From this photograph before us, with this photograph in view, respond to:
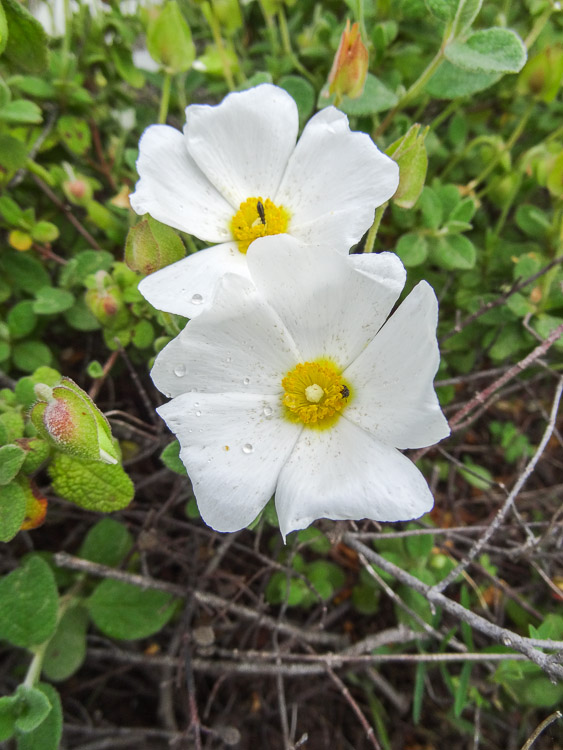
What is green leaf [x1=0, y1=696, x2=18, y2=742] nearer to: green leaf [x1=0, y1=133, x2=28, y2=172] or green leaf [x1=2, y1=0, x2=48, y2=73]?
green leaf [x1=0, y1=133, x2=28, y2=172]

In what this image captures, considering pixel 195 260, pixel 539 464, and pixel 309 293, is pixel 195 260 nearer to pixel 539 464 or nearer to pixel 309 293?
pixel 309 293

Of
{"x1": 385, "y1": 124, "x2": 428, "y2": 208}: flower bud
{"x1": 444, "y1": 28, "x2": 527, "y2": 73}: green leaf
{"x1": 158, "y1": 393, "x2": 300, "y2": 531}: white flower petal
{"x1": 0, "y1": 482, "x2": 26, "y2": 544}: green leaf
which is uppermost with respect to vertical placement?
{"x1": 444, "y1": 28, "x2": 527, "y2": 73}: green leaf

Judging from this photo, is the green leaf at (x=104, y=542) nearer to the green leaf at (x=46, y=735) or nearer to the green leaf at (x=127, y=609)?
the green leaf at (x=127, y=609)

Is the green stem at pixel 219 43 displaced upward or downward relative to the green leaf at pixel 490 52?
downward

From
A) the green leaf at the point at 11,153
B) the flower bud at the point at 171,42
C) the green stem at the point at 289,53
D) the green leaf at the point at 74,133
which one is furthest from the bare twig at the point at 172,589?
the green stem at the point at 289,53

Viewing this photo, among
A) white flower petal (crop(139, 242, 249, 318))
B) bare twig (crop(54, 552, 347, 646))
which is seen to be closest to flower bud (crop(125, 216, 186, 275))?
white flower petal (crop(139, 242, 249, 318))

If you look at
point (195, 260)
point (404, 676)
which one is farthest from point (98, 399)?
point (404, 676)

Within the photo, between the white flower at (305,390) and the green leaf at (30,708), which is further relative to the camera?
the green leaf at (30,708)
